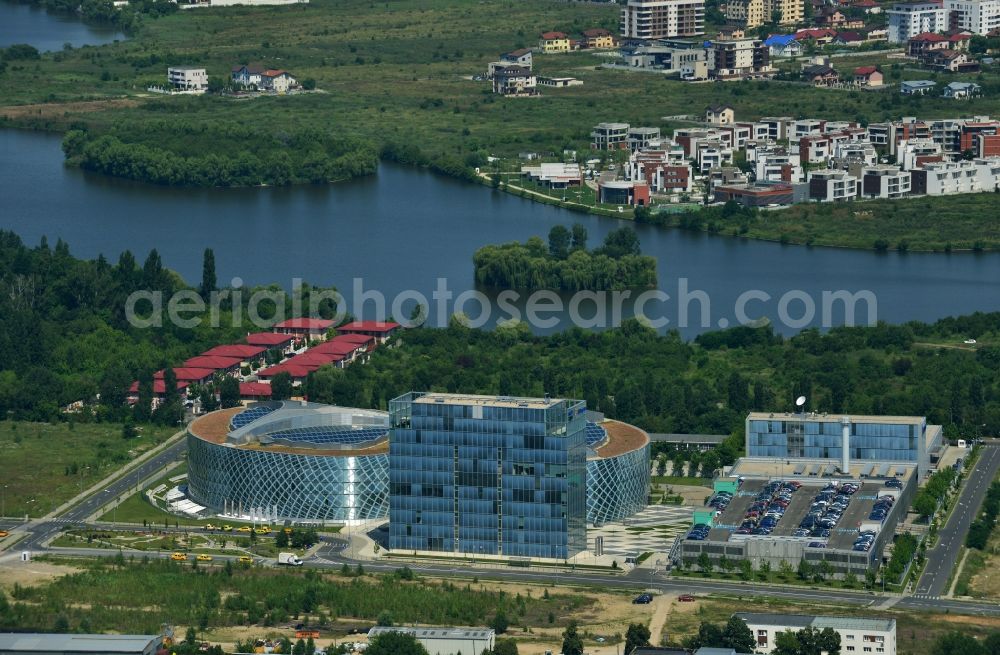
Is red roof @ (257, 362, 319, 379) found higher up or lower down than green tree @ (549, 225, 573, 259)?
lower down

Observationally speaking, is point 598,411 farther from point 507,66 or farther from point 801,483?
point 507,66

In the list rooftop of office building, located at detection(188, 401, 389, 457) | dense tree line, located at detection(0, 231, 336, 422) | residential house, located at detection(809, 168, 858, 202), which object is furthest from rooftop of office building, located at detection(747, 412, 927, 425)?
residential house, located at detection(809, 168, 858, 202)

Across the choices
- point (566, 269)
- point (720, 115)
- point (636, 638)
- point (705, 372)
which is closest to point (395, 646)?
point (636, 638)

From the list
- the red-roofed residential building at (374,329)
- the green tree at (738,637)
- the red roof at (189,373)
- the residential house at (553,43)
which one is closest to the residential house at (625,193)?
the red-roofed residential building at (374,329)

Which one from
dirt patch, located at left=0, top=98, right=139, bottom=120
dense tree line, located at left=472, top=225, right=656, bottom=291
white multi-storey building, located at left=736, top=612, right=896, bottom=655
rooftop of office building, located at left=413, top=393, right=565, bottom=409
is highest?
rooftop of office building, located at left=413, top=393, right=565, bottom=409

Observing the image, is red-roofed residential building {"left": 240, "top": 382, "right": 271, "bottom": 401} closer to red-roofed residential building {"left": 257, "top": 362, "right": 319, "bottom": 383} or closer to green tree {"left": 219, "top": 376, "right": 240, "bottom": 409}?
green tree {"left": 219, "top": 376, "right": 240, "bottom": 409}

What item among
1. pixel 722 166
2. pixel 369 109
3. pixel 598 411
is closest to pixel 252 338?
pixel 598 411

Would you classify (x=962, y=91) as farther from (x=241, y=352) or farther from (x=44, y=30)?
(x=44, y=30)
